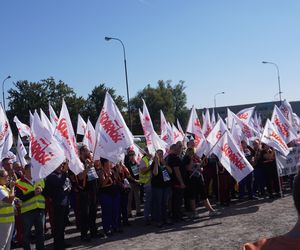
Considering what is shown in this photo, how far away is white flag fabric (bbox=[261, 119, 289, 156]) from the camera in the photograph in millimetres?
12289

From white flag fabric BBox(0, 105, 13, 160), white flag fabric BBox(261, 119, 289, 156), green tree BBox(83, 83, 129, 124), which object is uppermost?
green tree BBox(83, 83, 129, 124)

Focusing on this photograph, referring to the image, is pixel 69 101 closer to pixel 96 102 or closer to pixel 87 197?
pixel 96 102

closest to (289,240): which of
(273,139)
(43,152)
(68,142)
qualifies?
(43,152)

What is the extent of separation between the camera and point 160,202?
10211mm

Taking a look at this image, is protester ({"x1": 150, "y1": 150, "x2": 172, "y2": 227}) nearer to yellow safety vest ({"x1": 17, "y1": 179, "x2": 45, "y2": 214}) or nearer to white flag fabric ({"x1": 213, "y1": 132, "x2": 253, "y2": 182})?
white flag fabric ({"x1": 213, "y1": 132, "x2": 253, "y2": 182})

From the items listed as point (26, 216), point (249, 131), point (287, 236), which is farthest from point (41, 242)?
point (249, 131)

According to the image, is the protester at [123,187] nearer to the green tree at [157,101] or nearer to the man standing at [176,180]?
the man standing at [176,180]

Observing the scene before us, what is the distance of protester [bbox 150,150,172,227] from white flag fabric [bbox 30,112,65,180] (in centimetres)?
303

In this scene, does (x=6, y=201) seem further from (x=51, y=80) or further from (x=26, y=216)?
(x=51, y=80)

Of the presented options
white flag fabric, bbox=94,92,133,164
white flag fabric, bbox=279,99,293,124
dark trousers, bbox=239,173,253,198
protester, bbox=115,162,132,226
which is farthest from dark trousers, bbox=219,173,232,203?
white flag fabric, bbox=279,99,293,124

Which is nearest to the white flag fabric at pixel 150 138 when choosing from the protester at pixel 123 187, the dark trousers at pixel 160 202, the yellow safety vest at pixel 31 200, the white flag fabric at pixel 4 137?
the protester at pixel 123 187

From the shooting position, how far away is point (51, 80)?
65500 millimetres

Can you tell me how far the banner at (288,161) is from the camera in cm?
1284

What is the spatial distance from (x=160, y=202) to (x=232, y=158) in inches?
95.4
